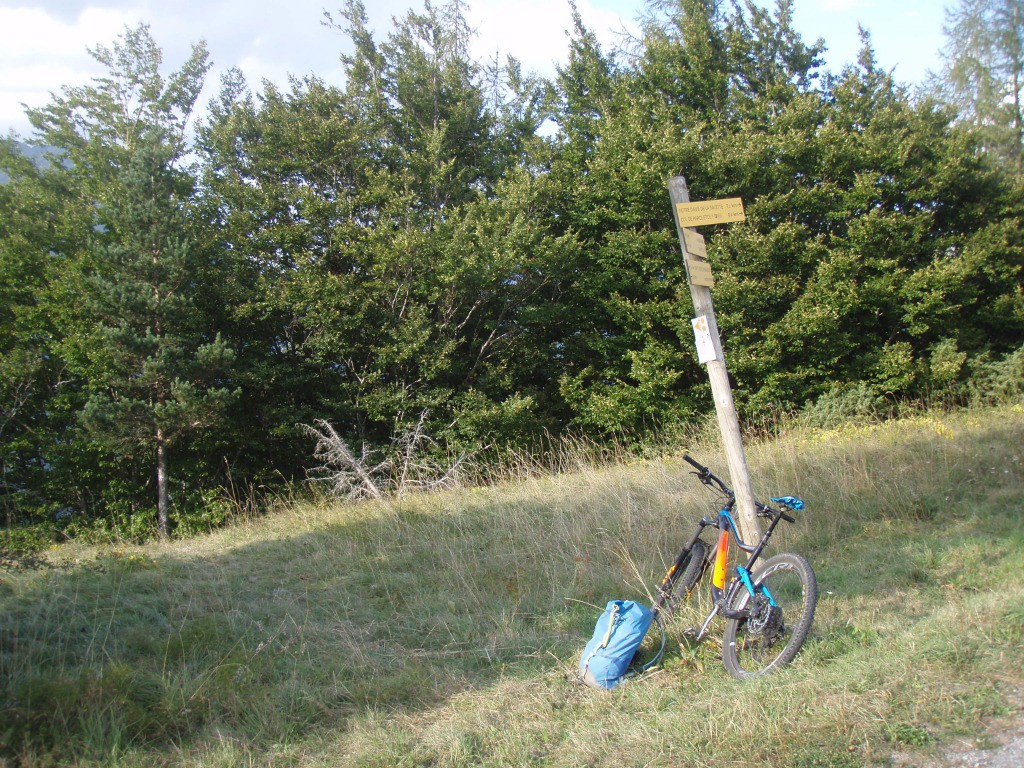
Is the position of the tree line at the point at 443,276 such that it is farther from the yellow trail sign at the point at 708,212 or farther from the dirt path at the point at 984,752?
the dirt path at the point at 984,752

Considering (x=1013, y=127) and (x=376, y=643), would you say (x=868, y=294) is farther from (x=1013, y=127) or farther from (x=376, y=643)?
(x=376, y=643)

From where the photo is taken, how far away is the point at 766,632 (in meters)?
4.00

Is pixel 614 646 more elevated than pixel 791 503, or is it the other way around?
pixel 791 503

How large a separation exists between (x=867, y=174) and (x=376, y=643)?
17.6 metres

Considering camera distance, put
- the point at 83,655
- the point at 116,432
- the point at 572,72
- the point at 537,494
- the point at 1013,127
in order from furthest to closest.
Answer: the point at 1013,127 < the point at 572,72 < the point at 116,432 < the point at 537,494 < the point at 83,655

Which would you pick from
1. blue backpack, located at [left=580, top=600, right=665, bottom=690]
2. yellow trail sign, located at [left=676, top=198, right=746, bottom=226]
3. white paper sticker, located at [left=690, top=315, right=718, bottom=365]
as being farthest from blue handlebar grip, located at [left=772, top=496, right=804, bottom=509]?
yellow trail sign, located at [left=676, top=198, right=746, bottom=226]

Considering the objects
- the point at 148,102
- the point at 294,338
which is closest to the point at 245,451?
the point at 294,338

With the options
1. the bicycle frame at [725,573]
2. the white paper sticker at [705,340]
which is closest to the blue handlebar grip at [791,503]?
the bicycle frame at [725,573]

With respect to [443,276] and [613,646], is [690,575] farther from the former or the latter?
[443,276]

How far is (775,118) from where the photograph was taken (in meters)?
18.4

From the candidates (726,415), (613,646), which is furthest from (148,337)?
(613,646)

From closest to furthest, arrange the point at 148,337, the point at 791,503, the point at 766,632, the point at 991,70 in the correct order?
the point at 766,632, the point at 791,503, the point at 148,337, the point at 991,70

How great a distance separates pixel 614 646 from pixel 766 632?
34.7 inches

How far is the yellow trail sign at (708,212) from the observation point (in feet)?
16.7
